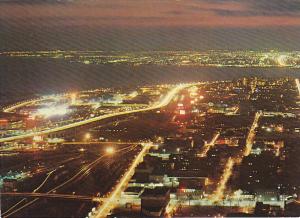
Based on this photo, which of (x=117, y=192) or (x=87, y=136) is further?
(x=87, y=136)

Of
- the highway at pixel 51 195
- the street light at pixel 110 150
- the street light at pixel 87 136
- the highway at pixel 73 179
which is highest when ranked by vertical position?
the street light at pixel 87 136

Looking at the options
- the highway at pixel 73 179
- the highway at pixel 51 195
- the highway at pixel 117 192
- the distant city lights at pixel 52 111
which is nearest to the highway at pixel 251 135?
the highway at pixel 117 192

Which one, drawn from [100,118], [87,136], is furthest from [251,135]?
[100,118]

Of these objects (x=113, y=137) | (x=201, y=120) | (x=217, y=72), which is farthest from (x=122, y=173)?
(x=217, y=72)

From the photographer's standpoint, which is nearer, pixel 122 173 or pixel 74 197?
pixel 74 197

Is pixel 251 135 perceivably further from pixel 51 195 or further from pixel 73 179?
pixel 51 195

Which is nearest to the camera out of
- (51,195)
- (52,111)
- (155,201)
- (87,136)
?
(155,201)

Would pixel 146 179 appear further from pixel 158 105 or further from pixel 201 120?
pixel 158 105

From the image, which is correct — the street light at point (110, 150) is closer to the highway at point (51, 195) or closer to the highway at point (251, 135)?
the highway at point (251, 135)

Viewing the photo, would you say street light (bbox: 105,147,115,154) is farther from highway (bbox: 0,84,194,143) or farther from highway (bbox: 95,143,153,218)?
highway (bbox: 0,84,194,143)
